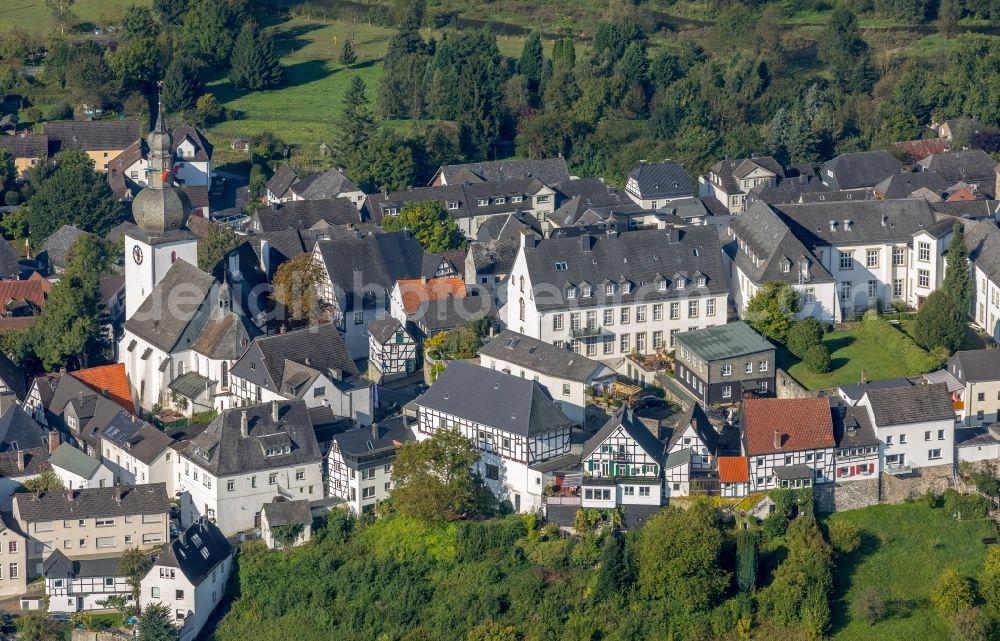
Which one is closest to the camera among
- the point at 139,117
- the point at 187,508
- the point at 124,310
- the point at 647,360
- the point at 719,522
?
the point at 719,522

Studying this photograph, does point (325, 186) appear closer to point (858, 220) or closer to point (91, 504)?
point (858, 220)

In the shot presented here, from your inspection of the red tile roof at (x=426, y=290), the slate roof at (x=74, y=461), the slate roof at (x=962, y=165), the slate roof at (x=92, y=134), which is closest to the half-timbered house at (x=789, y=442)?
the red tile roof at (x=426, y=290)

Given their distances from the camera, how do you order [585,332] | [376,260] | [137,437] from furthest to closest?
1. [376,260]
2. [585,332]
3. [137,437]

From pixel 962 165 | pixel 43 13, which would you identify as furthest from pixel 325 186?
pixel 43 13

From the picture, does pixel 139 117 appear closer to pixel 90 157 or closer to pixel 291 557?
pixel 90 157

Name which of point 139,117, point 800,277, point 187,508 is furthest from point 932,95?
point 187,508

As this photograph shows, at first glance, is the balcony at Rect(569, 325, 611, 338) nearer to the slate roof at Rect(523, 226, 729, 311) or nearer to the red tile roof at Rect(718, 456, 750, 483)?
the slate roof at Rect(523, 226, 729, 311)
